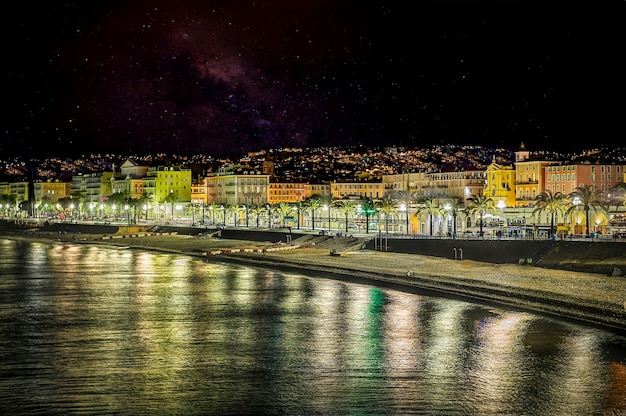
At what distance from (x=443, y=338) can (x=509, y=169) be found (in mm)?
77986

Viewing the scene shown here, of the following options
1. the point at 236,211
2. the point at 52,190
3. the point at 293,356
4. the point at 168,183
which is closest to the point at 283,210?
the point at 236,211

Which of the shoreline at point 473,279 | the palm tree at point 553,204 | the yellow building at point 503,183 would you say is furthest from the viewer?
the yellow building at point 503,183

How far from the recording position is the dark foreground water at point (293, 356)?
13.3 meters

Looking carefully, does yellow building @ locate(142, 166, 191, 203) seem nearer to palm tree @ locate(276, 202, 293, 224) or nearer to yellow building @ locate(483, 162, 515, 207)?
palm tree @ locate(276, 202, 293, 224)

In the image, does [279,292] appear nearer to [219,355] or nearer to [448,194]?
[219,355]

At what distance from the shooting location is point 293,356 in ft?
57.0

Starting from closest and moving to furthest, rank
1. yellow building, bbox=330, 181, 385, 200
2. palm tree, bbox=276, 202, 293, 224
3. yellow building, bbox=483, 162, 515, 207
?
palm tree, bbox=276, 202, 293, 224
yellow building, bbox=483, 162, 515, 207
yellow building, bbox=330, 181, 385, 200

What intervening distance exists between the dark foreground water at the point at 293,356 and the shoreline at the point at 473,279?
1433mm

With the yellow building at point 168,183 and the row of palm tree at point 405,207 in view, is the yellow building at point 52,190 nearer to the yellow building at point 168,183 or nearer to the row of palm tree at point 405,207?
the row of palm tree at point 405,207

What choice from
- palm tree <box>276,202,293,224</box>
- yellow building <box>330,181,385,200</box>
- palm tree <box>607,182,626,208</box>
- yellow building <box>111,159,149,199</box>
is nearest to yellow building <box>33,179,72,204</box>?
yellow building <box>111,159,149,199</box>

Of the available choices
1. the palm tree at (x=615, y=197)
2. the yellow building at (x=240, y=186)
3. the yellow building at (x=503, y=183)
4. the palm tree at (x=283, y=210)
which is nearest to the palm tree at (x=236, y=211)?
the palm tree at (x=283, y=210)

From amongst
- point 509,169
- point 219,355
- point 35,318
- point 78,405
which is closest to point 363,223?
point 509,169

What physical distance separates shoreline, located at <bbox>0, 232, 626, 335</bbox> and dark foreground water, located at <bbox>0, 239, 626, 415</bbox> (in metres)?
1.43

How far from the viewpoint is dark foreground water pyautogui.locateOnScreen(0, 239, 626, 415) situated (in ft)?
43.6
